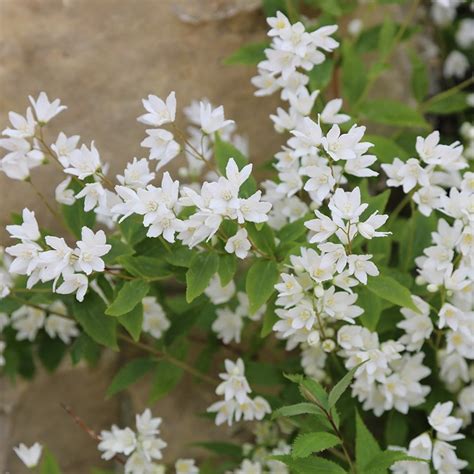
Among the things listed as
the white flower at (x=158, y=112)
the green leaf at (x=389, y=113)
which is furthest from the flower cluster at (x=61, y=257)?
the green leaf at (x=389, y=113)

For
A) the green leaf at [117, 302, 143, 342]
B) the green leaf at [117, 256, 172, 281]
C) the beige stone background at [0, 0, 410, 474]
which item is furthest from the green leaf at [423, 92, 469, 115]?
the green leaf at [117, 302, 143, 342]

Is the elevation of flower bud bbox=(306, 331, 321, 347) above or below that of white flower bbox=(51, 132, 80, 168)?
below

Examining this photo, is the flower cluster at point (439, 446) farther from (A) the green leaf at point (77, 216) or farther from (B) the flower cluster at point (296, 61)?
(A) the green leaf at point (77, 216)

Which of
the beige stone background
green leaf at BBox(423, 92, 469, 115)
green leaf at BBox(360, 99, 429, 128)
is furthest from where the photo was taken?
green leaf at BBox(423, 92, 469, 115)

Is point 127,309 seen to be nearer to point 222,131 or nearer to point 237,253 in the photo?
point 237,253

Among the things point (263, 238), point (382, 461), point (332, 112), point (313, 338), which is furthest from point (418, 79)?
point (382, 461)

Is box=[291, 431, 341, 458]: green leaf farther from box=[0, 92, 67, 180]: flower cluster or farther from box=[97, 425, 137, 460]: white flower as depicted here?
box=[0, 92, 67, 180]: flower cluster

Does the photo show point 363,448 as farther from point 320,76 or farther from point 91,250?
point 320,76
